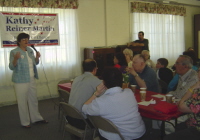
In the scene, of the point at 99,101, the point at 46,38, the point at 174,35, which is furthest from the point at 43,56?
the point at 174,35

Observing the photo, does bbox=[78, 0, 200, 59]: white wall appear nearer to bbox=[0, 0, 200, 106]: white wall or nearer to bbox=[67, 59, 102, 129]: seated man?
bbox=[0, 0, 200, 106]: white wall

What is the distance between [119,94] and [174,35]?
728cm

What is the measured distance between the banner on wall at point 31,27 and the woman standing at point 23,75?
5.19ft

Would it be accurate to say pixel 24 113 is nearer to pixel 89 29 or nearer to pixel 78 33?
pixel 78 33

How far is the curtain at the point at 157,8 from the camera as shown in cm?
735

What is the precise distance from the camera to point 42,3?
557 centimetres

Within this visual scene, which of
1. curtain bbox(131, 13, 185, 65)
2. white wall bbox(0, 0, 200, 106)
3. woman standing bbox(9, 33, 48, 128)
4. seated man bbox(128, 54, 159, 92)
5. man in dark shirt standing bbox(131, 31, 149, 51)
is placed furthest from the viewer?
curtain bbox(131, 13, 185, 65)

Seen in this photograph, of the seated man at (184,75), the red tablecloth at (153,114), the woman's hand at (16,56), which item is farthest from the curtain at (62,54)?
the red tablecloth at (153,114)

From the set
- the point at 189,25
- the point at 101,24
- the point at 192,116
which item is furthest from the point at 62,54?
the point at 189,25

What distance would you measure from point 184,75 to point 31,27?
380 cm

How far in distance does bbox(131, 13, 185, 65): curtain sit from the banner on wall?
2749mm

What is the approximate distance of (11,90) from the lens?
5.53 meters

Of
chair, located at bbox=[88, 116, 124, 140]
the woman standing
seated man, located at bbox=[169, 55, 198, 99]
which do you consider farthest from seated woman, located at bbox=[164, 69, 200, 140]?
the woman standing

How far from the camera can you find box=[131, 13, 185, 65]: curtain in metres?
7.60
